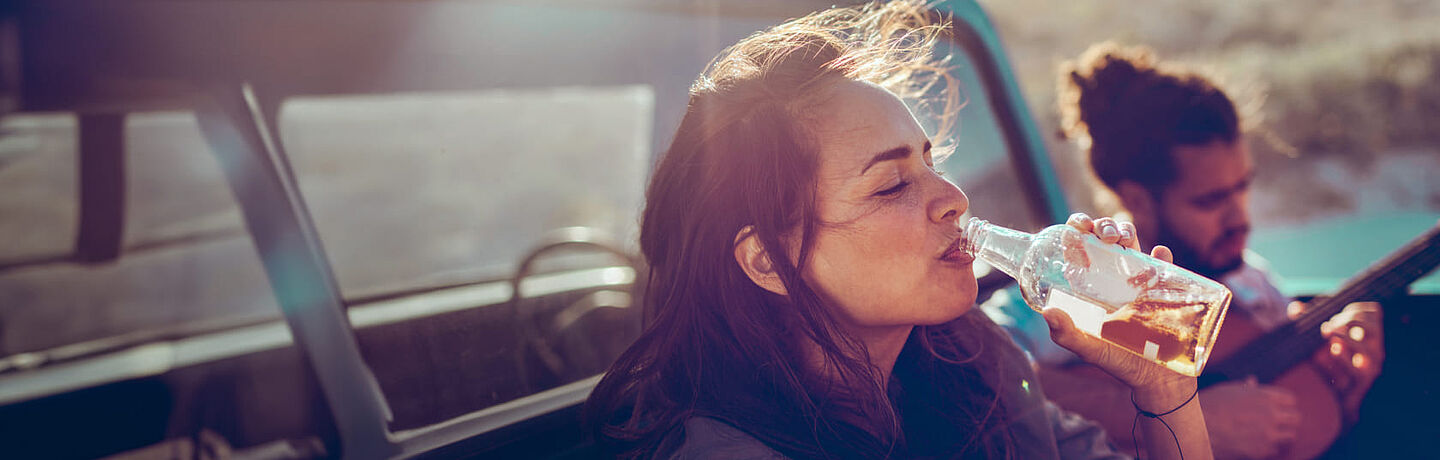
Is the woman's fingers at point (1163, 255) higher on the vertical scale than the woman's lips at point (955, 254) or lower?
higher

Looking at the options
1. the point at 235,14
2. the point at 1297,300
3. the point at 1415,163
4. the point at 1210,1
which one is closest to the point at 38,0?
the point at 235,14

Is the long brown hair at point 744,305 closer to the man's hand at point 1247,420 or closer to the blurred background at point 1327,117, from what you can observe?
the man's hand at point 1247,420

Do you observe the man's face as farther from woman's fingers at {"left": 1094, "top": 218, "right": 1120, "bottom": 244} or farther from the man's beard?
woman's fingers at {"left": 1094, "top": 218, "right": 1120, "bottom": 244}

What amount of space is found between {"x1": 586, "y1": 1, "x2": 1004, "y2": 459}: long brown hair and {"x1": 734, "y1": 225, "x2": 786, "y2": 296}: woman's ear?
0.04 ft

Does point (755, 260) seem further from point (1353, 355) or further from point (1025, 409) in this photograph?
point (1353, 355)

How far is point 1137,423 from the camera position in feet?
5.18

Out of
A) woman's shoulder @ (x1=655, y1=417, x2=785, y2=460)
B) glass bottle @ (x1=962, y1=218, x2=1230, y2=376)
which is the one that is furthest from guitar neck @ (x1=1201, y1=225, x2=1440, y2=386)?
woman's shoulder @ (x1=655, y1=417, x2=785, y2=460)

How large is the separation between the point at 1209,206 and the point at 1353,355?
0.53m

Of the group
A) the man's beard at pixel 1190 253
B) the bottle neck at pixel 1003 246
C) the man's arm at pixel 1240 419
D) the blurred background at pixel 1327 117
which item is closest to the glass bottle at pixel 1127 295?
the bottle neck at pixel 1003 246

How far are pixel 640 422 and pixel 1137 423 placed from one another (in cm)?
85

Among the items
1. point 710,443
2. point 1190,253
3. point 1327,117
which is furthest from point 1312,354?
point 1327,117

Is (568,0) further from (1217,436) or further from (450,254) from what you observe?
(450,254)

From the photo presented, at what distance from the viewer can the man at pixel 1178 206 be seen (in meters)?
2.13

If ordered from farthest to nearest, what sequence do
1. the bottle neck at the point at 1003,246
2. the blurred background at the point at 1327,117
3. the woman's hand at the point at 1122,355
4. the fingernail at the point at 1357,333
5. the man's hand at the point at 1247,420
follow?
the blurred background at the point at 1327,117
the fingernail at the point at 1357,333
the man's hand at the point at 1247,420
the bottle neck at the point at 1003,246
the woman's hand at the point at 1122,355
